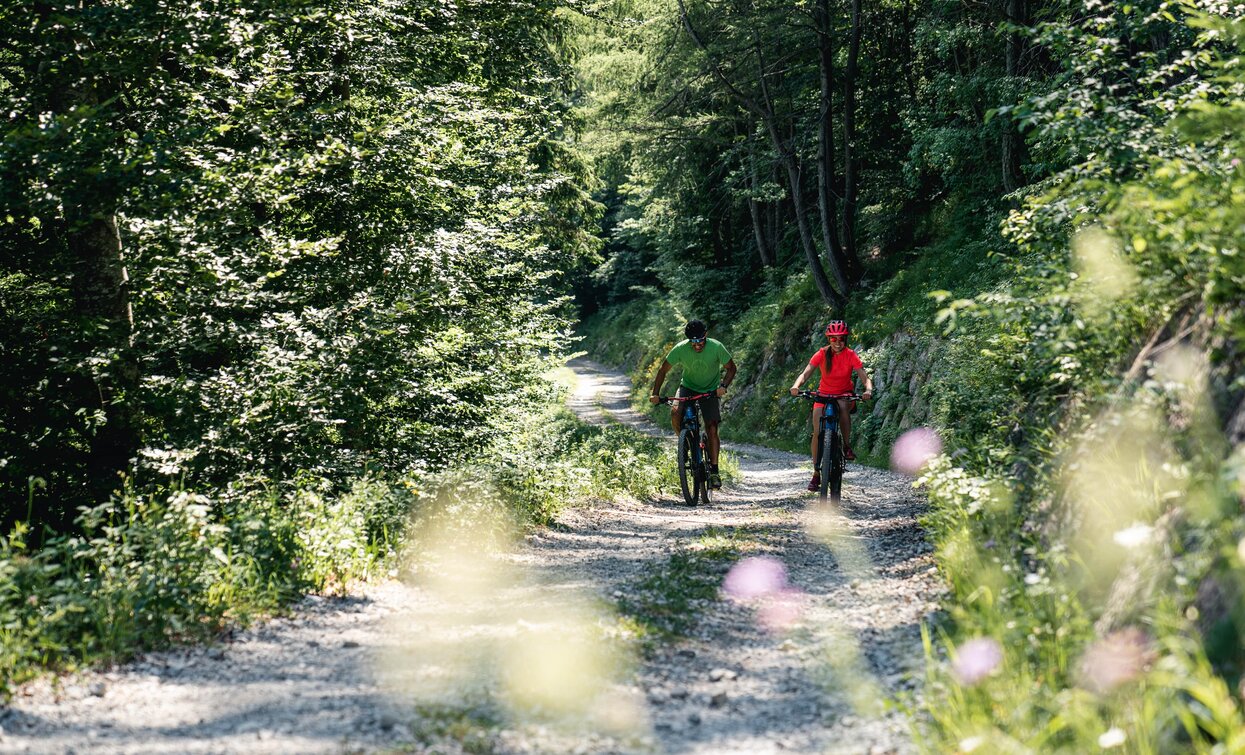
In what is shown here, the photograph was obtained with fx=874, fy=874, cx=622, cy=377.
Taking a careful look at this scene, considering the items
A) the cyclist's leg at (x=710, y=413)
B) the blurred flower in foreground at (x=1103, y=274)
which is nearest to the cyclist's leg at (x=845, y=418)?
the cyclist's leg at (x=710, y=413)

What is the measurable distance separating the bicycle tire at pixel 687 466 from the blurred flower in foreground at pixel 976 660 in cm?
746

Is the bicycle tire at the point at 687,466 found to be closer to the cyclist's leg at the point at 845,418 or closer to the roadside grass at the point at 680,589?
the cyclist's leg at the point at 845,418

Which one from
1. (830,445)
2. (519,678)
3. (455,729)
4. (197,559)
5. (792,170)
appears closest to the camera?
(455,729)

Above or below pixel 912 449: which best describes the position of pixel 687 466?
above

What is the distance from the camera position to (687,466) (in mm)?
12164

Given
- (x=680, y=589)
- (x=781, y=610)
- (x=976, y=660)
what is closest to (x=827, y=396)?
(x=680, y=589)

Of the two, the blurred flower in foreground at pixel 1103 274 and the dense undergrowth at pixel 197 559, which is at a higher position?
the blurred flower in foreground at pixel 1103 274

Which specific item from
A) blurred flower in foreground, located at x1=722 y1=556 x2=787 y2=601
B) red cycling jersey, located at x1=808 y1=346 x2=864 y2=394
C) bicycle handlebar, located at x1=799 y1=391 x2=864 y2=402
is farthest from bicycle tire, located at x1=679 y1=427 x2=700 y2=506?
blurred flower in foreground, located at x1=722 y1=556 x2=787 y2=601

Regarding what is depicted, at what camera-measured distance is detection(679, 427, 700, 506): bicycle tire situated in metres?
11.7

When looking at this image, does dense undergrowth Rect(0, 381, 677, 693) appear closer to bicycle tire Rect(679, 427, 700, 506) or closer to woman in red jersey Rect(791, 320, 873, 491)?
bicycle tire Rect(679, 427, 700, 506)

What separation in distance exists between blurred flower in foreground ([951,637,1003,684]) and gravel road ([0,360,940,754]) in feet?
0.98

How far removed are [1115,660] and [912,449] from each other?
14.0 metres

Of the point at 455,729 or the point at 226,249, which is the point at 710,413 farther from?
the point at 455,729

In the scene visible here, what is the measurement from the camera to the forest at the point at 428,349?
153 inches
